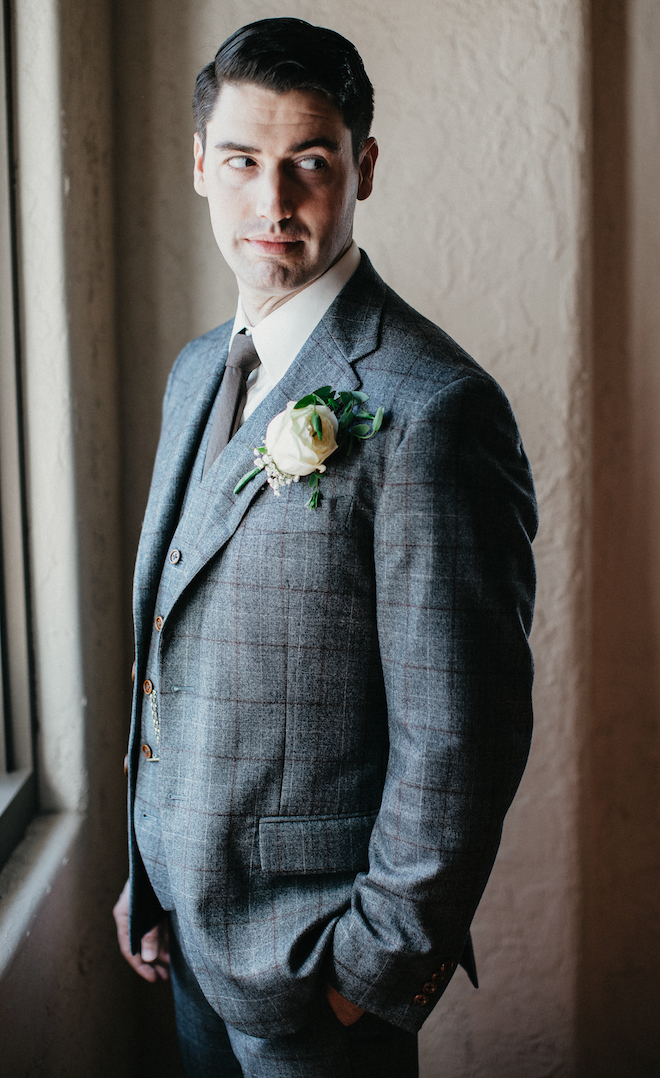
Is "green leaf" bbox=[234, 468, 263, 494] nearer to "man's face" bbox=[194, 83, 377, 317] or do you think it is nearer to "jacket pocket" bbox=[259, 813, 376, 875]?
"man's face" bbox=[194, 83, 377, 317]

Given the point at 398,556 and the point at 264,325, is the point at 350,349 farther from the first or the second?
the point at 398,556

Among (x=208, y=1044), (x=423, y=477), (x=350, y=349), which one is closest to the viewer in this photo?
(x=423, y=477)

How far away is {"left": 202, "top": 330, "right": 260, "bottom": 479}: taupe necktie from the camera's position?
115cm

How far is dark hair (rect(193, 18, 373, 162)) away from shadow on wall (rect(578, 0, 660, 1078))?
742 mm

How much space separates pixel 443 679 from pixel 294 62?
77 cm

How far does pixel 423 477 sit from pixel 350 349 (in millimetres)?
229

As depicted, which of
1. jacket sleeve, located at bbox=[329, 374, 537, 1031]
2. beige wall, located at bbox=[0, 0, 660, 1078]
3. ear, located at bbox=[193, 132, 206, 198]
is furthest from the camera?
beige wall, located at bbox=[0, 0, 660, 1078]

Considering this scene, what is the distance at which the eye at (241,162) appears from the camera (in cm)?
102

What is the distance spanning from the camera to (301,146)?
999mm

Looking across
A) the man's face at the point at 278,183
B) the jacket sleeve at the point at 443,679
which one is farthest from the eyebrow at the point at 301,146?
the jacket sleeve at the point at 443,679

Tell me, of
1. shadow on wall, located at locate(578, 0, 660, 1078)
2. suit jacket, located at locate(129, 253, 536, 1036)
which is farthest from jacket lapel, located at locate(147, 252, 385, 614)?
shadow on wall, located at locate(578, 0, 660, 1078)

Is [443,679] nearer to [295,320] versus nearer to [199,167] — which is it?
[295,320]

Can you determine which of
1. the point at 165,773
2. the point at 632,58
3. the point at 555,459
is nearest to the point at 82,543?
the point at 165,773

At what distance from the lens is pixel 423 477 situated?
902 millimetres
